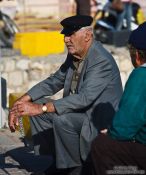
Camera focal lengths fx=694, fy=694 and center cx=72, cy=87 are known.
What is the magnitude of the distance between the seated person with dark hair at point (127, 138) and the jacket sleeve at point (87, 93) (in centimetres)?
115

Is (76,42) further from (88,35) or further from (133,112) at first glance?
(133,112)

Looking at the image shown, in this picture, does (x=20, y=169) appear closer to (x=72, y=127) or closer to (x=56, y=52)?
(x=72, y=127)

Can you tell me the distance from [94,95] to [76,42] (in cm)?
49

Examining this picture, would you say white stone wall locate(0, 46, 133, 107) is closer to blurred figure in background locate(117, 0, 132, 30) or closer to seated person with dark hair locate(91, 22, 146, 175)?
blurred figure in background locate(117, 0, 132, 30)

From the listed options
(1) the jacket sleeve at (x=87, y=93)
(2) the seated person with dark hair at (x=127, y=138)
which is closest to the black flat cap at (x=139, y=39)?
(2) the seated person with dark hair at (x=127, y=138)

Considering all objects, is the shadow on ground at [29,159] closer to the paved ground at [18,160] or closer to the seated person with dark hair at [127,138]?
the paved ground at [18,160]

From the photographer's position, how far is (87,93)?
5.48m

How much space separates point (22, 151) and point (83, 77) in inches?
69.2

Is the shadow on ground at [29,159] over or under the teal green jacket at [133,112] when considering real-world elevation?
under

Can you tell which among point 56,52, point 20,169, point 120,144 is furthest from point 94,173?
point 56,52

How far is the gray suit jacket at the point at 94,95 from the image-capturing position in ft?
18.0

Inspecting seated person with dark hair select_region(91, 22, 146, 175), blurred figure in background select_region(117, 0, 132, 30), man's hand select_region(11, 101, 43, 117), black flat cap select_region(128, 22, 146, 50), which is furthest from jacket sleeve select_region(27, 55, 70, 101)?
blurred figure in background select_region(117, 0, 132, 30)

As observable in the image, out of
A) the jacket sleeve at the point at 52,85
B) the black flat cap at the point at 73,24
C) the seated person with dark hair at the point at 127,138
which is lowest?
the jacket sleeve at the point at 52,85

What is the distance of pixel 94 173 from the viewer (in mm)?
4371
